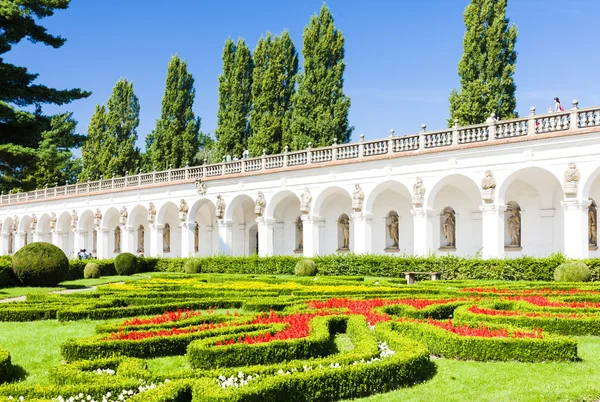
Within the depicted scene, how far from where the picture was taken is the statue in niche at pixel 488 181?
28.3 m

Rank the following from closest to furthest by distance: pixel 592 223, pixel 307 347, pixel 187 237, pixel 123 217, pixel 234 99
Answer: pixel 307 347 → pixel 592 223 → pixel 187 237 → pixel 234 99 → pixel 123 217

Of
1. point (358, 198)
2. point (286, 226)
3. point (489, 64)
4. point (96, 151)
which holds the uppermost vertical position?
point (489, 64)

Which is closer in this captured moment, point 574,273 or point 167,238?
point 574,273

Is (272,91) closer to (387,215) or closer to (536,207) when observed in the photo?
(387,215)

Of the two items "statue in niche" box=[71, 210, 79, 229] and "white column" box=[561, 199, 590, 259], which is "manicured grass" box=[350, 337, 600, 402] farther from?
"statue in niche" box=[71, 210, 79, 229]

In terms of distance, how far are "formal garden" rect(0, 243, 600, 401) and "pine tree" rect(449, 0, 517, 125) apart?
20.2 metres

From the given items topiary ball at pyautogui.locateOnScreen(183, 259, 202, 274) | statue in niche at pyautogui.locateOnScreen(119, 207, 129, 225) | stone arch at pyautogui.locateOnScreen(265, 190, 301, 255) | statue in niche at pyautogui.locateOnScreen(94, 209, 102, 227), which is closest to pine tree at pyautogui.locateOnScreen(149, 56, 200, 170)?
statue in niche at pyautogui.locateOnScreen(119, 207, 129, 225)

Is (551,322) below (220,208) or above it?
below

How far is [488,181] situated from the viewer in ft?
93.4

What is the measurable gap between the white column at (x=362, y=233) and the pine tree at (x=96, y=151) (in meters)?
32.7

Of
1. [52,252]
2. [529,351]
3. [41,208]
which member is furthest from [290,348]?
[41,208]

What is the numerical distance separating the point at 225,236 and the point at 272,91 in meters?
11.3

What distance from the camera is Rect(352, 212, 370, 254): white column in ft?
111

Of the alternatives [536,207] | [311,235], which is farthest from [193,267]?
[536,207]
